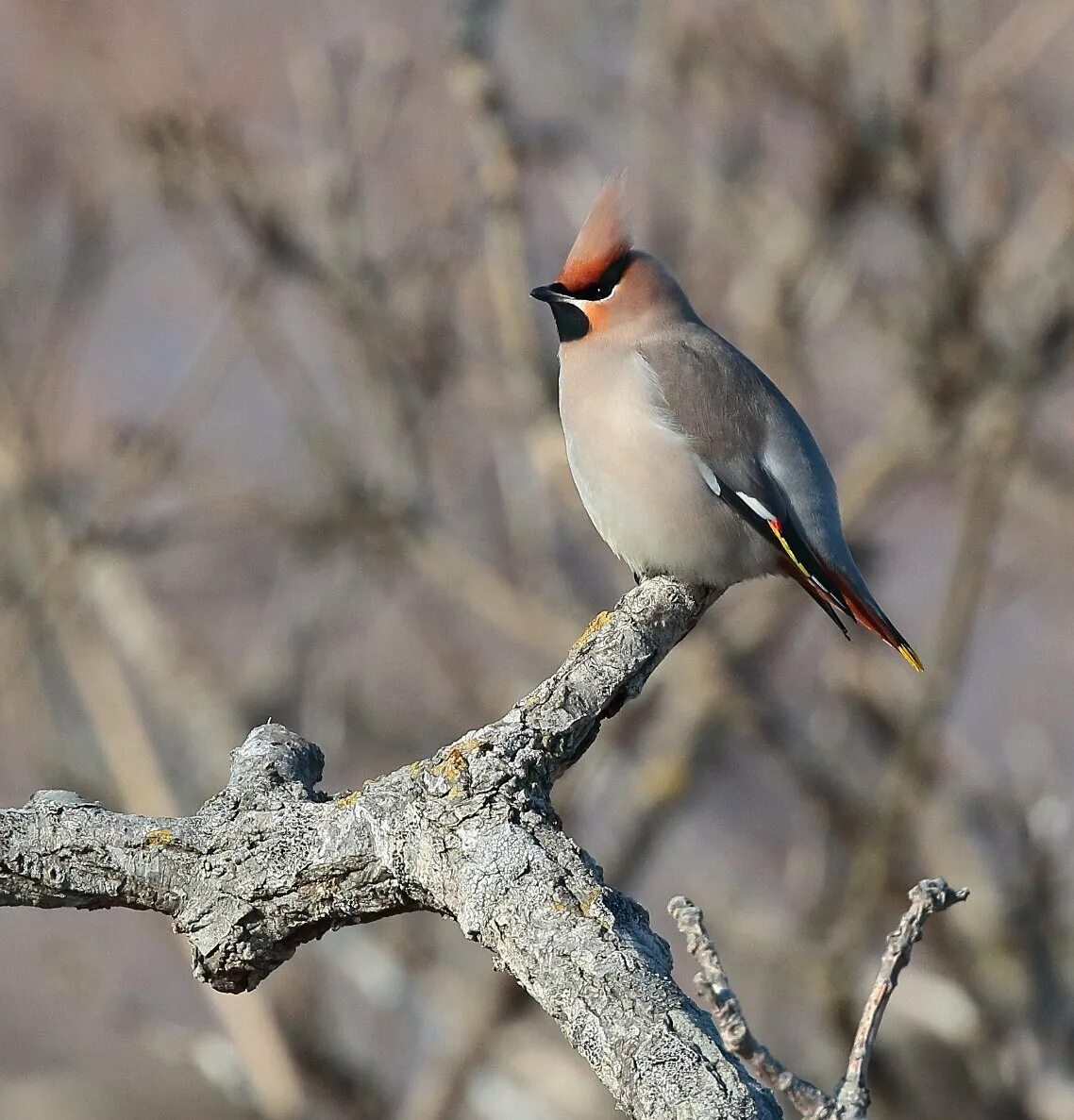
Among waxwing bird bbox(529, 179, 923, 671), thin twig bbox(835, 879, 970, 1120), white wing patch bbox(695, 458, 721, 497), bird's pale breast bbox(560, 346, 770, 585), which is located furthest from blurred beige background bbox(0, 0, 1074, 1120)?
thin twig bbox(835, 879, 970, 1120)

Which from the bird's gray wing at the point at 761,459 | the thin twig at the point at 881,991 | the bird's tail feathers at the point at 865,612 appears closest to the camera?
the thin twig at the point at 881,991

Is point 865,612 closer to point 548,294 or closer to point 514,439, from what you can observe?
point 548,294

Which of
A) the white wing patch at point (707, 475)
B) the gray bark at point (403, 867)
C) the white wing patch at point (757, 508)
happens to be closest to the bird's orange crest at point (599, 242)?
the white wing patch at point (707, 475)

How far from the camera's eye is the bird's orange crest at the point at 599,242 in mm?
4285

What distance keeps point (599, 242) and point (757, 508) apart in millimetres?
835

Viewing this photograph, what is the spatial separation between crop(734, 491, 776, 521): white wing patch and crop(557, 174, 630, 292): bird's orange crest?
0.74 meters

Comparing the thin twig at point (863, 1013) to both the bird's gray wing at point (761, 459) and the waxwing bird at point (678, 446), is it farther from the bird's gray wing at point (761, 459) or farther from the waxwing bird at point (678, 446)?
the bird's gray wing at point (761, 459)

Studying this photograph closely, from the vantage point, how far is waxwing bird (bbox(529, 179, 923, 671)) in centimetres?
404

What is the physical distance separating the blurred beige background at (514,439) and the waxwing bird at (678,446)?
0.90m

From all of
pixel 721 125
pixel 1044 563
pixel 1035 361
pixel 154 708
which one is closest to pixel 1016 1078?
pixel 1035 361

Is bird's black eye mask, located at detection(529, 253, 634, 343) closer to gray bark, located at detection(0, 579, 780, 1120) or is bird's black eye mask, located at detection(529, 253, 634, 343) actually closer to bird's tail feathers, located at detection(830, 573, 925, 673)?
bird's tail feathers, located at detection(830, 573, 925, 673)

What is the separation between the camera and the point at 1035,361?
5.21 m

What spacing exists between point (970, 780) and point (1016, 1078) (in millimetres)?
1646

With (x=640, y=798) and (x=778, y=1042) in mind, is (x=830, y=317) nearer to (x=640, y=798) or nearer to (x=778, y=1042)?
(x=640, y=798)
